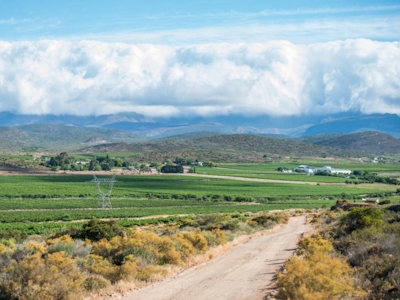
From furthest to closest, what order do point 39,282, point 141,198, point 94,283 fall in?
point 141,198, point 94,283, point 39,282

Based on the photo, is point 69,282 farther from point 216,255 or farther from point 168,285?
point 216,255

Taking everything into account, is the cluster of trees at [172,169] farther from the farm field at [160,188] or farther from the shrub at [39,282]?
the shrub at [39,282]

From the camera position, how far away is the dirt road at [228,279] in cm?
2028

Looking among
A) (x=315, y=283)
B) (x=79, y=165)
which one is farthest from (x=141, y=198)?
(x=79, y=165)

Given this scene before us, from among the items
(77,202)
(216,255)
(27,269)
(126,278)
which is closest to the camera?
(27,269)

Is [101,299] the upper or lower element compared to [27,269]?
lower

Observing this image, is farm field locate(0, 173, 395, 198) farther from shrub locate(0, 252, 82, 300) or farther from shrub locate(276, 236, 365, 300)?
shrub locate(276, 236, 365, 300)

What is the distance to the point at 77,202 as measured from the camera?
8969 centimetres

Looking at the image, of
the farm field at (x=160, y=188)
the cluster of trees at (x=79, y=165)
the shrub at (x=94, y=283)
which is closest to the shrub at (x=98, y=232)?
the shrub at (x=94, y=283)

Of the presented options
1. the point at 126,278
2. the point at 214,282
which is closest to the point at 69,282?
the point at 126,278

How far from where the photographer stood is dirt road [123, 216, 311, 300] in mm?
20281

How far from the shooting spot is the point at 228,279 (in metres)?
23.2

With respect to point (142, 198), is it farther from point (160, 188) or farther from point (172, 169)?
point (172, 169)

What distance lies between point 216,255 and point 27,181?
10579 cm
